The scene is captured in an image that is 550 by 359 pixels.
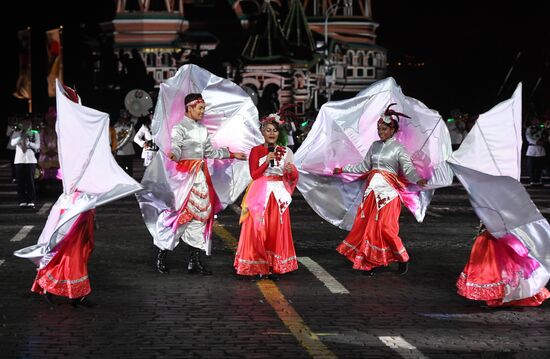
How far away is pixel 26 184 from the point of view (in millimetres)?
21641

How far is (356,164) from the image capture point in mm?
13211

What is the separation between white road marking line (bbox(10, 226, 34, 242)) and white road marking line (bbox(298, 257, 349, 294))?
14.3ft

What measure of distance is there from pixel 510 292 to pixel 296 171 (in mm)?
3021

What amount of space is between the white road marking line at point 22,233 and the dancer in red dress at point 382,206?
5.25m

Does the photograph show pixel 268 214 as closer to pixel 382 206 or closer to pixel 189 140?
pixel 189 140

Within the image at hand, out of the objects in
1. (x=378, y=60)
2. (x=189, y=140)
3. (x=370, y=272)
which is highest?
(x=189, y=140)

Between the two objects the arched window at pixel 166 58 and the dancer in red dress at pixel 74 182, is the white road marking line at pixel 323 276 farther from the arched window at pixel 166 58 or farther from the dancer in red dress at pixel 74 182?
the arched window at pixel 166 58

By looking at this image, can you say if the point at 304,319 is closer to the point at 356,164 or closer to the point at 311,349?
the point at 311,349

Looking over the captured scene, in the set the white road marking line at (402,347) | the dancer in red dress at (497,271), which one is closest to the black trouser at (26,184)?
the dancer in red dress at (497,271)

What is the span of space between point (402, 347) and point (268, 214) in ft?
12.5

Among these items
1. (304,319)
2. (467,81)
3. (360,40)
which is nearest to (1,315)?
(304,319)

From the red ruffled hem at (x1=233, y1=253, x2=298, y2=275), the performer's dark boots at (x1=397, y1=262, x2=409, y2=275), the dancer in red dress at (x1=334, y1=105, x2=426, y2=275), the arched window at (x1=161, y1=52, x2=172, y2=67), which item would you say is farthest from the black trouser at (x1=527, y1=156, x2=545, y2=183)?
the arched window at (x1=161, y1=52, x2=172, y2=67)

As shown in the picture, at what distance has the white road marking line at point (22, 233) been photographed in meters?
16.0

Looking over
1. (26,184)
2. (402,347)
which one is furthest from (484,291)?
(26,184)
